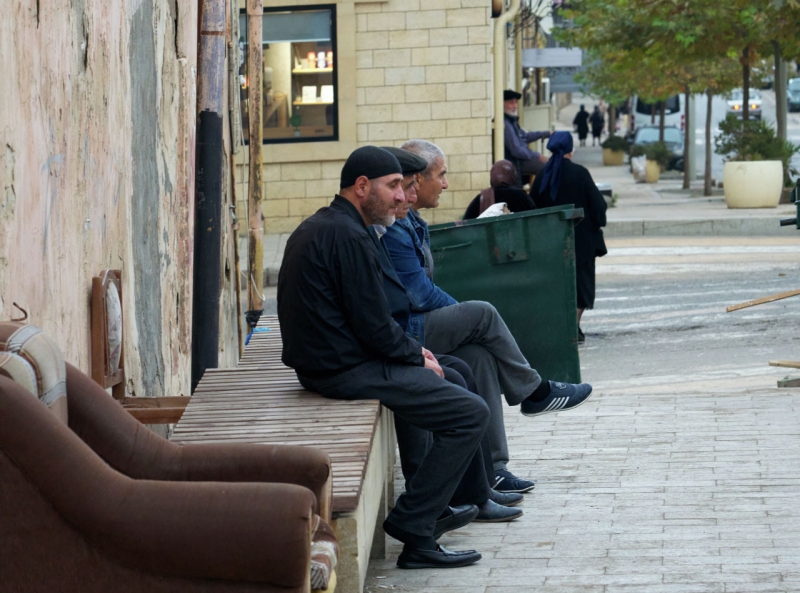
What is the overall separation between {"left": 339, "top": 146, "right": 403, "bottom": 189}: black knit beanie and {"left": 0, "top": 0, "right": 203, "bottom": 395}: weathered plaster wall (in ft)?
3.19

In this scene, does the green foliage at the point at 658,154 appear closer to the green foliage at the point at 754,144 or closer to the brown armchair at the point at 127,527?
the green foliage at the point at 754,144

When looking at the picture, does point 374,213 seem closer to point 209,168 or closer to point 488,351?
point 488,351

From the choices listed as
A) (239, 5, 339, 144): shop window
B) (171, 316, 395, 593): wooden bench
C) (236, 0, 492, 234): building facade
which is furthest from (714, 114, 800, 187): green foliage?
(171, 316, 395, 593): wooden bench

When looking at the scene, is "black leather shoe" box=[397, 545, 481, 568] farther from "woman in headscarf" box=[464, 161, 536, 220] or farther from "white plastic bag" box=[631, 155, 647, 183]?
"white plastic bag" box=[631, 155, 647, 183]

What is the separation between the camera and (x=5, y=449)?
9.62 feet

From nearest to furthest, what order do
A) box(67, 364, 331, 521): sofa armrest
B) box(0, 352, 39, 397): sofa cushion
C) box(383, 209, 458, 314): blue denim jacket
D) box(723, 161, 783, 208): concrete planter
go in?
box(0, 352, 39, 397): sofa cushion, box(67, 364, 331, 521): sofa armrest, box(383, 209, 458, 314): blue denim jacket, box(723, 161, 783, 208): concrete planter

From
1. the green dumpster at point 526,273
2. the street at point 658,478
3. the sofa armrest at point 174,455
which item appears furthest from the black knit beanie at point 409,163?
the green dumpster at point 526,273

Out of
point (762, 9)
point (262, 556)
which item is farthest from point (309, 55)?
point (262, 556)

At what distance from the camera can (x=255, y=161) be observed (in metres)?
9.44

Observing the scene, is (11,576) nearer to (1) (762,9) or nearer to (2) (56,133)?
(2) (56,133)

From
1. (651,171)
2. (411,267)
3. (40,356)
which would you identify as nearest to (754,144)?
(651,171)

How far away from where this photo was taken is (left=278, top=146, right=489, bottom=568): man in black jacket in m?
4.67

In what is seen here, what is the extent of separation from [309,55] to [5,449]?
17.3m

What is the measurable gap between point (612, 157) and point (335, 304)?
3728cm
